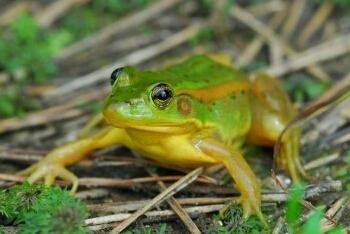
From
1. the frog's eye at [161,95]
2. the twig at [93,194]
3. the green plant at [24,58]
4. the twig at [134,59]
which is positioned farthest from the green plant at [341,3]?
the twig at [93,194]

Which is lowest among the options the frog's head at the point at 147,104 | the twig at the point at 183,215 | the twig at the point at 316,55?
the twig at the point at 183,215

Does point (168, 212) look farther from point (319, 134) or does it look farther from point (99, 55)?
point (99, 55)

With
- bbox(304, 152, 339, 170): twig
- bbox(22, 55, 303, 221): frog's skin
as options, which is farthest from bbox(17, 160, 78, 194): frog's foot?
bbox(304, 152, 339, 170): twig

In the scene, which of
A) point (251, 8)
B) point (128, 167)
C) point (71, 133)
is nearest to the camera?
point (128, 167)

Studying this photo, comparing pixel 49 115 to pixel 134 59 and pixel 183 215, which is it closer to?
pixel 134 59

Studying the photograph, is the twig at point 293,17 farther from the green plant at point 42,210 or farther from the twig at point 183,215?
the green plant at point 42,210

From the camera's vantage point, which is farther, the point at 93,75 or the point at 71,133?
the point at 93,75

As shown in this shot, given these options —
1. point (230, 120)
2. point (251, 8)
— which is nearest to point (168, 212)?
point (230, 120)
